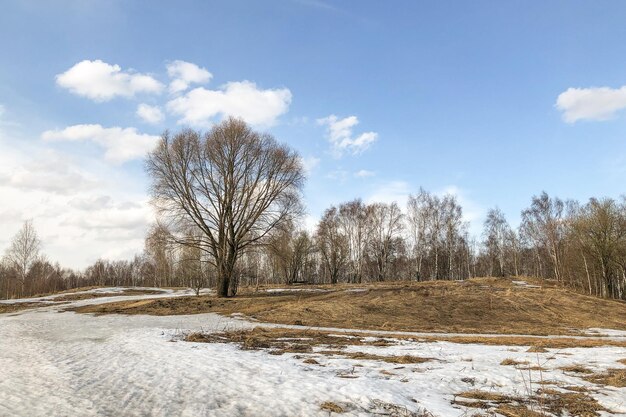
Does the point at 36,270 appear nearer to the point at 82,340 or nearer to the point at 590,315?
the point at 82,340

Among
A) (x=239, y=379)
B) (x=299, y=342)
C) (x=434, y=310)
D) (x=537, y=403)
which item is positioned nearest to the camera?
(x=537, y=403)

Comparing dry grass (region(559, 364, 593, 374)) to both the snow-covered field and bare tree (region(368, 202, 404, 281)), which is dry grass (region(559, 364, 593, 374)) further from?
bare tree (region(368, 202, 404, 281))

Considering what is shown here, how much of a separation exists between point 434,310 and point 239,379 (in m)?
20.2

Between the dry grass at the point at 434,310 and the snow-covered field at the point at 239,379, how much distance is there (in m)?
9.33

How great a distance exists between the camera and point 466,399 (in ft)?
22.5

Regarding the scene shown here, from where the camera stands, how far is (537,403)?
21.4 feet

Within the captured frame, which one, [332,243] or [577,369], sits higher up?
[332,243]

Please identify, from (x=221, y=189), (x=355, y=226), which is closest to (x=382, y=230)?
(x=355, y=226)

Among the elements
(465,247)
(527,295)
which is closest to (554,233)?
(465,247)

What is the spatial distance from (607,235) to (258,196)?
1624 inches

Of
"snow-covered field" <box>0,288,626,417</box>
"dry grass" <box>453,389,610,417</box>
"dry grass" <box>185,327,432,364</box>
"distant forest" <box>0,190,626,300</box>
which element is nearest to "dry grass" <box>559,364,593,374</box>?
"snow-covered field" <box>0,288,626,417</box>

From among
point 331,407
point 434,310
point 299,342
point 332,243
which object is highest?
point 332,243

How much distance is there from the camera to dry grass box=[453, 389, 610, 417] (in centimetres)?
605

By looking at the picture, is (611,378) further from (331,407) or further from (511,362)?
(331,407)
